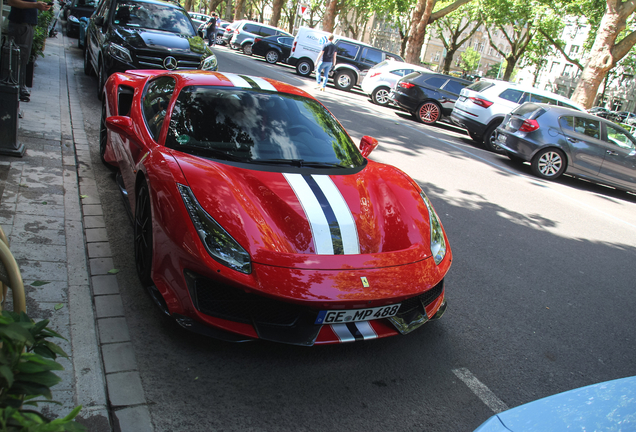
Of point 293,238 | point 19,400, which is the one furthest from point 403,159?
point 19,400

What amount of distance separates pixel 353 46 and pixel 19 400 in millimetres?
21533

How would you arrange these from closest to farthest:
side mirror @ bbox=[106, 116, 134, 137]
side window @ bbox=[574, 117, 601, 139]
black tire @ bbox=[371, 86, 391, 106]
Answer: side mirror @ bbox=[106, 116, 134, 137]
side window @ bbox=[574, 117, 601, 139]
black tire @ bbox=[371, 86, 391, 106]

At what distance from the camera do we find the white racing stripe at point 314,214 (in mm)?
2965

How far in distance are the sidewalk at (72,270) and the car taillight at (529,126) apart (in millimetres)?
8381

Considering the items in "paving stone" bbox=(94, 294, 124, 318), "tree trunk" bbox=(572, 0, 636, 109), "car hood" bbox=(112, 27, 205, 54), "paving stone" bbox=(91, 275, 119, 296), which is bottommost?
"paving stone" bbox=(94, 294, 124, 318)

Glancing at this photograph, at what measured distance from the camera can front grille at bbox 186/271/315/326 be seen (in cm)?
273

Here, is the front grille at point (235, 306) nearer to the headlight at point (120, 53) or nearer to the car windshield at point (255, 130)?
the car windshield at point (255, 130)

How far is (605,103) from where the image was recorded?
56.8 m

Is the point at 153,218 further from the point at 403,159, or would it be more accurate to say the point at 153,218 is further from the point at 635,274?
the point at 403,159

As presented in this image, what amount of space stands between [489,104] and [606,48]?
7.83m

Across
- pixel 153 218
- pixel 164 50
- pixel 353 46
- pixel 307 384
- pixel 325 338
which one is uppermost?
pixel 353 46

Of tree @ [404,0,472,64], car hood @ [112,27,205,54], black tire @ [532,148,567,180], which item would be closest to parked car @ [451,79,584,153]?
black tire @ [532,148,567,180]

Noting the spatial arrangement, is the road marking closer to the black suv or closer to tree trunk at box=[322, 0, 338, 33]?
the black suv

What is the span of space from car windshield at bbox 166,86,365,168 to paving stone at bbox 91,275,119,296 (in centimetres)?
102
